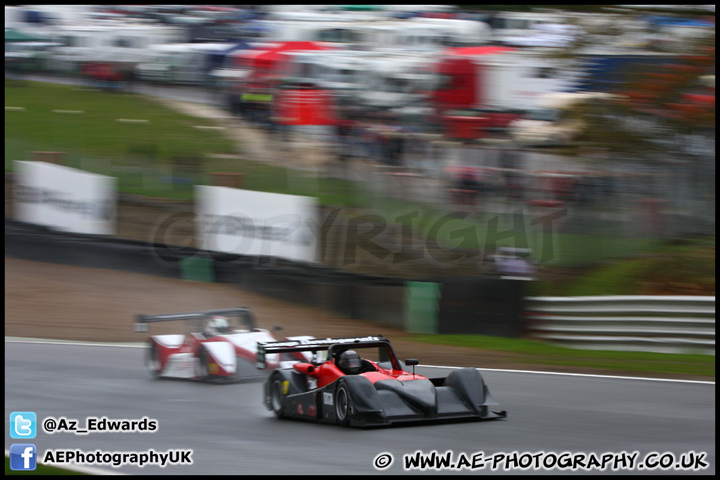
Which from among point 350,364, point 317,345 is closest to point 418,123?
point 317,345

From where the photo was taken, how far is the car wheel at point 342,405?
6898 millimetres

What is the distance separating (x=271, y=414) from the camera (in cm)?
802

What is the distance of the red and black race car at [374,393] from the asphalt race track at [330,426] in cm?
11

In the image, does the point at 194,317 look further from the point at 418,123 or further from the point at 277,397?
the point at 418,123

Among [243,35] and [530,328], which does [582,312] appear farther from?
[243,35]

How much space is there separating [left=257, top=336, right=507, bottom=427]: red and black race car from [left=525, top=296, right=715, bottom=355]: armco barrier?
4594mm

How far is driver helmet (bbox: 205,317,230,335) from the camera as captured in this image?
994cm

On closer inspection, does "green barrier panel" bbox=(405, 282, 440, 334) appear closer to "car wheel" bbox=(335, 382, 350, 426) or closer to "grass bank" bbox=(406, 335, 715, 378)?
"grass bank" bbox=(406, 335, 715, 378)

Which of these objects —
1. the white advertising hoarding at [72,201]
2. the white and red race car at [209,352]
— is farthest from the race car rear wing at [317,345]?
the white advertising hoarding at [72,201]

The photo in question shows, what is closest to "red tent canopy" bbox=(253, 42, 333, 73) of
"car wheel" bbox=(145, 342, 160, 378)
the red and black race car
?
"car wheel" bbox=(145, 342, 160, 378)

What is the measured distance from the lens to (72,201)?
1556 centimetres

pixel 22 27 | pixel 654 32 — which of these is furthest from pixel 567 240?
pixel 22 27

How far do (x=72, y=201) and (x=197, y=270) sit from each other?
2.57 meters

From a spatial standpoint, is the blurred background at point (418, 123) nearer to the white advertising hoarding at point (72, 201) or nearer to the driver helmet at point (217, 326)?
the white advertising hoarding at point (72, 201)
